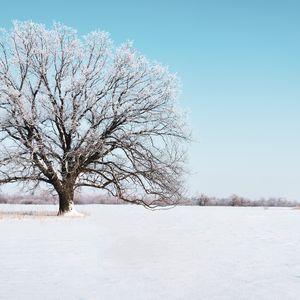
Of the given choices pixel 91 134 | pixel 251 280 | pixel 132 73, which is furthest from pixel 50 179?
pixel 251 280

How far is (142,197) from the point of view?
2578 cm

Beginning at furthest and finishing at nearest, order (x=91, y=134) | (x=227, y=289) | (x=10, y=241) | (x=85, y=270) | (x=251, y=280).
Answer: (x=91, y=134), (x=10, y=241), (x=85, y=270), (x=251, y=280), (x=227, y=289)

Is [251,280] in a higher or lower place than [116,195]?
lower

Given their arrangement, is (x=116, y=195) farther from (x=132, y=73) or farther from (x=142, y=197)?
(x=132, y=73)

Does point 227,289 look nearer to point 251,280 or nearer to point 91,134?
point 251,280

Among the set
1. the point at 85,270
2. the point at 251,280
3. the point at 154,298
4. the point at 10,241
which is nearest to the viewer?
the point at 154,298

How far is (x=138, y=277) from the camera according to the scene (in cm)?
735

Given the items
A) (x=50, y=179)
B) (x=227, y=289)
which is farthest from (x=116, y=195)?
(x=227, y=289)

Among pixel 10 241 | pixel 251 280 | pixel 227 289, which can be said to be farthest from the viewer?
pixel 10 241

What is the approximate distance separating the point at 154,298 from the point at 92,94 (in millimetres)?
19270

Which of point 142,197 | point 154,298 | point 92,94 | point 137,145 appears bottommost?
point 154,298

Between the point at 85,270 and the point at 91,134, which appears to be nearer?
the point at 85,270

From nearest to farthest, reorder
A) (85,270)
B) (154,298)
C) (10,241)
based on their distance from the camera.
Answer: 1. (154,298)
2. (85,270)
3. (10,241)

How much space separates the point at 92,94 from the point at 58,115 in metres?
2.06
